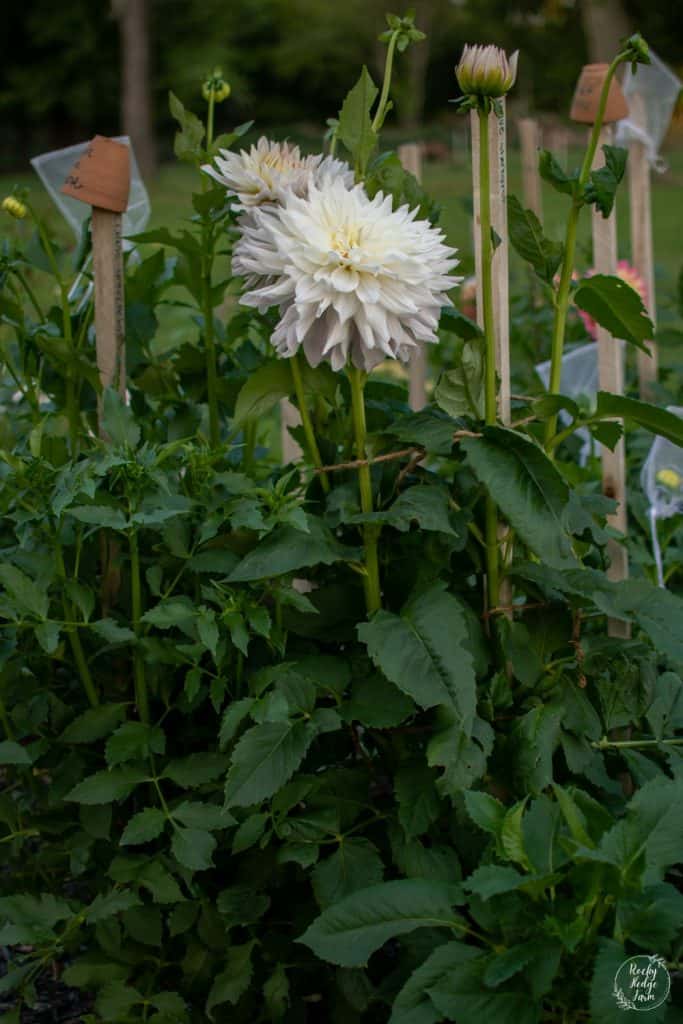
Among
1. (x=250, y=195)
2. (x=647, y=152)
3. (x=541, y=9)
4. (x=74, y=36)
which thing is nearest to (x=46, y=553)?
(x=250, y=195)

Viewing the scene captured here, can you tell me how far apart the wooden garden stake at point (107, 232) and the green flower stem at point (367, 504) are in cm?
48

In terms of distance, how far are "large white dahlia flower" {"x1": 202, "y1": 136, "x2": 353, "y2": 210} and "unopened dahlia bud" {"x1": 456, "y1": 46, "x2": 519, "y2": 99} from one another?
21 centimetres

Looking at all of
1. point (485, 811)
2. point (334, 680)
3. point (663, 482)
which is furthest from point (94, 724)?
point (663, 482)

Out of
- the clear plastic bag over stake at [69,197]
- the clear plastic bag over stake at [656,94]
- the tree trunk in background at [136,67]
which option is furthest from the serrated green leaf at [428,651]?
the tree trunk in background at [136,67]

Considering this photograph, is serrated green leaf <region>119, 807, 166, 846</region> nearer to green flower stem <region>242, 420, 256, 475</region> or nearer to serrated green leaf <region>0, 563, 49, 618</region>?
serrated green leaf <region>0, 563, 49, 618</region>

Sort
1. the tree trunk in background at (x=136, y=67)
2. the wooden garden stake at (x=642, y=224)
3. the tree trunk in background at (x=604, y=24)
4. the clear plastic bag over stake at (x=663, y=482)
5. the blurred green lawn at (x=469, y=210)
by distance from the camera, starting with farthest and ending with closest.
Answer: the tree trunk in background at (x=136, y=67), the tree trunk in background at (x=604, y=24), the blurred green lawn at (x=469, y=210), the wooden garden stake at (x=642, y=224), the clear plastic bag over stake at (x=663, y=482)

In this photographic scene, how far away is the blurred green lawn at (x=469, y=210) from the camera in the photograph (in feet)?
11.2

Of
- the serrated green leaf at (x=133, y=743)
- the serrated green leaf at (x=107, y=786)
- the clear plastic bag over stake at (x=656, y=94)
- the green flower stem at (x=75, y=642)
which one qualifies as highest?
the clear plastic bag over stake at (x=656, y=94)

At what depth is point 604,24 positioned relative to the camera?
1683cm

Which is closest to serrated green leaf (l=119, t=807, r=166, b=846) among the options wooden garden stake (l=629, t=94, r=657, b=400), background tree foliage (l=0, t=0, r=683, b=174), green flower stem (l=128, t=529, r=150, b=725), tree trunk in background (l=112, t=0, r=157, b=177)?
green flower stem (l=128, t=529, r=150, b=725)

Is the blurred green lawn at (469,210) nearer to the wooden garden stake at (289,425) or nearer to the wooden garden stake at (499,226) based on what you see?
the wooden garden stake at (499,226)

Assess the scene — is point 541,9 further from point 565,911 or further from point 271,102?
point 565,911

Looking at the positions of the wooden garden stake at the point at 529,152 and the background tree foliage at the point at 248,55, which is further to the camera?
the background tree foliage at the point at 248,55

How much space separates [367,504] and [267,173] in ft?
1.57
